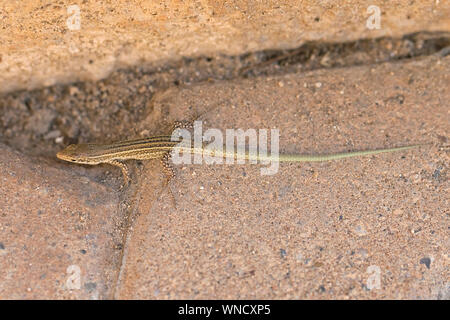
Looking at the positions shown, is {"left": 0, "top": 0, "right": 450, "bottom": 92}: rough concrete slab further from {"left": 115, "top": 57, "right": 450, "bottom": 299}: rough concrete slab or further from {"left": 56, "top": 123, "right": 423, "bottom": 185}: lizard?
{"left": 56, "top": 123, "right": 423, "bottom": 185}: lizard

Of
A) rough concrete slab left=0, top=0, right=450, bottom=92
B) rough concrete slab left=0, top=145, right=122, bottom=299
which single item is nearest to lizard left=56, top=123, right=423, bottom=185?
rough concrete slab left=0, top=145, right=122, bottom=299

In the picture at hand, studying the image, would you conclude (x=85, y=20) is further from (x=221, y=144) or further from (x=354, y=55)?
(x=354, y=55)

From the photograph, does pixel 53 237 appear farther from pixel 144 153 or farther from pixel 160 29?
pixel 160 29

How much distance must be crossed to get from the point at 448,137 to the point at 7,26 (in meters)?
3.04

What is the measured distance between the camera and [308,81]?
3.13 m

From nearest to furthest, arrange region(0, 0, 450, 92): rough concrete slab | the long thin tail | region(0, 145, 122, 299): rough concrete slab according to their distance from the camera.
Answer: region(0, 145, 122, 299): rough concrete slab < region(0, 0, 450, 92): rough concrete slab < the long thin tail

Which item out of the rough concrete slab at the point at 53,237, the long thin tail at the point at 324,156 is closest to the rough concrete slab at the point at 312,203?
the long thin tail at the point at 324,156

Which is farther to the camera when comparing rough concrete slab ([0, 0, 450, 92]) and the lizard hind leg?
the lizard hind leg

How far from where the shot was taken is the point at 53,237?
260cm

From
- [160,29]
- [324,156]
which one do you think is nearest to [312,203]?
[324,156]

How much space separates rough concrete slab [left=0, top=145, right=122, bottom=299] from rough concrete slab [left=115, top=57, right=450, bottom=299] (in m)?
0.15

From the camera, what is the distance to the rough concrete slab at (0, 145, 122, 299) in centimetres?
251

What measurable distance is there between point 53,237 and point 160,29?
156cm
